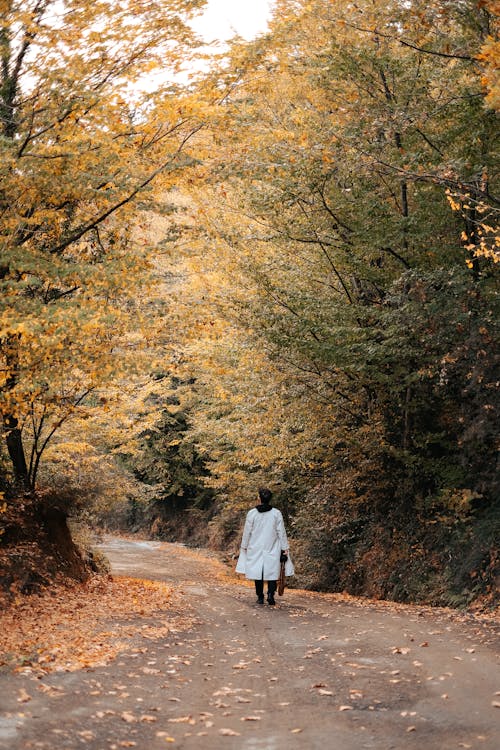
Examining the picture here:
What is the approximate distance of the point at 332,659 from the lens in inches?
279

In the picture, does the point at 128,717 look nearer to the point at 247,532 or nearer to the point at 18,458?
the point at 247,532

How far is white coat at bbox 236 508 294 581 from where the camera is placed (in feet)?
36.2

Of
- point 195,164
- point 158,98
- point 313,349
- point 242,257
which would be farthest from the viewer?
point 242,257

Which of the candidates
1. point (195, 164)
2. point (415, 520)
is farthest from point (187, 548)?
point (195, 164)

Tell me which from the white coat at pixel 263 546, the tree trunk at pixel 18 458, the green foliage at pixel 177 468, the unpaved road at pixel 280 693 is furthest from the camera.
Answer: the green foliage at pixel 177 468

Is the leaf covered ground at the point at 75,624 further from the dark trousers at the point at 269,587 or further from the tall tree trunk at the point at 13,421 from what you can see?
the tall tree trunk at the point at 13,421

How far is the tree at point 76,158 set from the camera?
8203 mm

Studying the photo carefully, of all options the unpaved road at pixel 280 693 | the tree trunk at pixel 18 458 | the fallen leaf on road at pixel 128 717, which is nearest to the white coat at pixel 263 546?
the unpaved road at pixel 280 693

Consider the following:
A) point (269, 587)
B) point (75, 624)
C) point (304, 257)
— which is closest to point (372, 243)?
point (304, 257)

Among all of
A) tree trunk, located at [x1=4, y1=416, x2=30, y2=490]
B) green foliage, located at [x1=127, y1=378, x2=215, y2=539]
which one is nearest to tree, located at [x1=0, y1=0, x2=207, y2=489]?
tree trunk, located at [x1=4, y1=416, x2=30, y2=490]

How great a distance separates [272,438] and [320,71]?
7952 millimetres

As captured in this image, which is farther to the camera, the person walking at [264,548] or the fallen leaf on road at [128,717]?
the person walking at [264,548]

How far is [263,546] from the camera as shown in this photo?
438 inches

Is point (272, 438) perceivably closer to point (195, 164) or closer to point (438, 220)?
point (438, 220)
